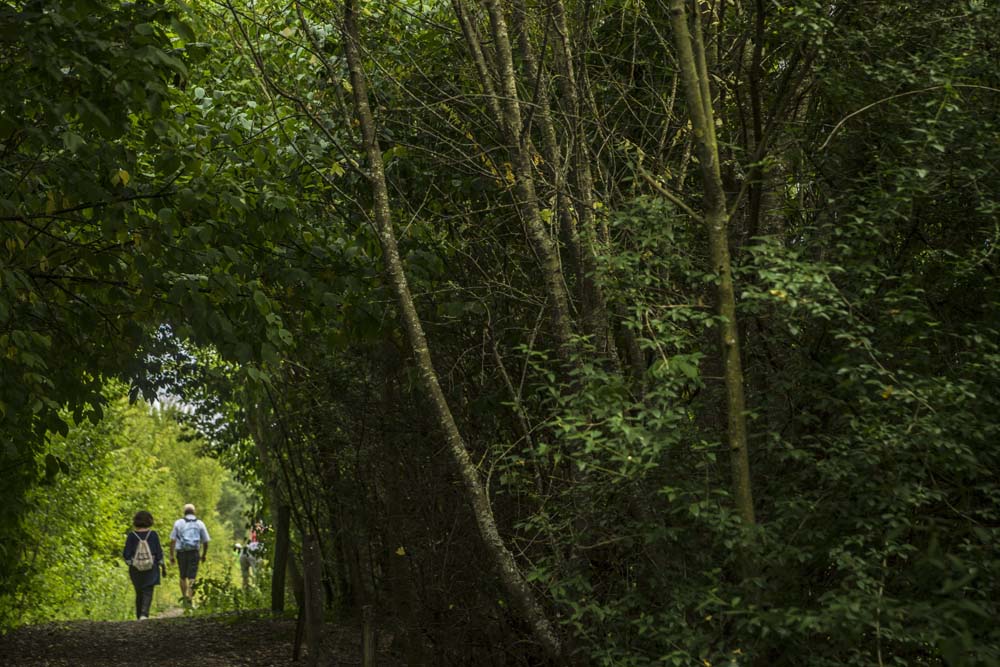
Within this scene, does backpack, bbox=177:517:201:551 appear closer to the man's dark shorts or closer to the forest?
the man's dark shorts

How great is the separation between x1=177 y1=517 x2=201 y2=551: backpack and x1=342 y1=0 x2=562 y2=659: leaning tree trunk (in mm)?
14134

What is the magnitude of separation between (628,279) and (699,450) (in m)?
0.82

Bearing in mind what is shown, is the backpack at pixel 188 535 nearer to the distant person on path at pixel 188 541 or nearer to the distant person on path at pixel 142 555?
the distant person on path at pixel 188 541

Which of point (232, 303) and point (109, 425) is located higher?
point (109, 425)

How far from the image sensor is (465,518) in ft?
25.1

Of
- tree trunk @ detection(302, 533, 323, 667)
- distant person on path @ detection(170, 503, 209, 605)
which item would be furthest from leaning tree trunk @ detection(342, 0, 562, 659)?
distant person on path @ detection(170, 503, 209, 605)

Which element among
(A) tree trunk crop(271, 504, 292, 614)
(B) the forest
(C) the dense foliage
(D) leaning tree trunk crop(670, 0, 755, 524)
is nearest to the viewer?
(B) the forest

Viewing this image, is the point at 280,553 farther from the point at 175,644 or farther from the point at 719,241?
the point at 719,241

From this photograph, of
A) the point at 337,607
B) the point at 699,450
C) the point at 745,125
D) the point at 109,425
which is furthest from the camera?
the point at 109,425

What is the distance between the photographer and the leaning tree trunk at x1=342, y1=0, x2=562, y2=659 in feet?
20.3

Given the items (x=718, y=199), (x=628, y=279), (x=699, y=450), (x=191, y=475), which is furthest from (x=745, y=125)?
(x=191, y=475)

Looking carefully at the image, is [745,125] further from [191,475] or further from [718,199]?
[191,475]

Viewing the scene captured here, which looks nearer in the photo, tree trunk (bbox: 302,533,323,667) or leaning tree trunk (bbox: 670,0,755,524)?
leaning tree trunk (bbox: 670,0,755,524)

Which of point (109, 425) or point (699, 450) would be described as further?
point (109, 425)
